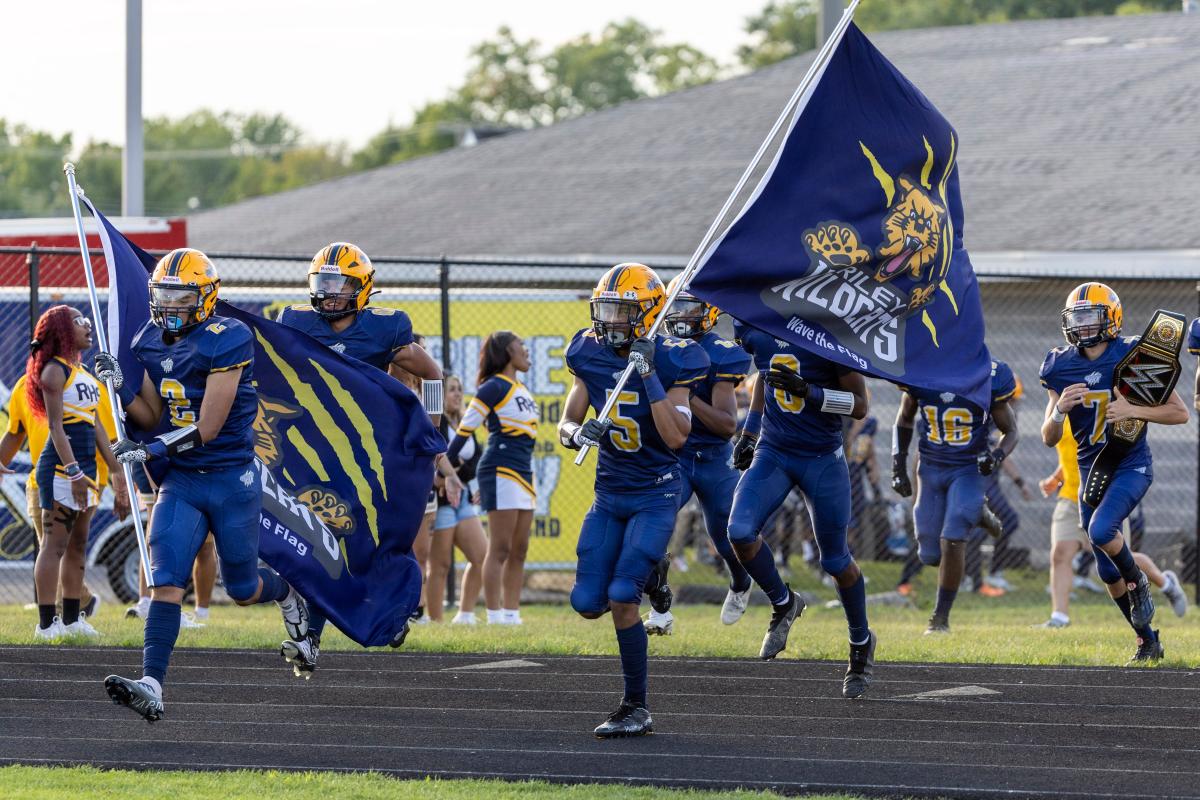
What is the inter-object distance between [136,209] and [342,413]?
8583mm

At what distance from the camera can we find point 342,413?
8898 millimetres

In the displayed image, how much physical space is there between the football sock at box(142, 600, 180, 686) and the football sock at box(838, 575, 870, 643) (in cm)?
324

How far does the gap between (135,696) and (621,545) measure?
2190 mm

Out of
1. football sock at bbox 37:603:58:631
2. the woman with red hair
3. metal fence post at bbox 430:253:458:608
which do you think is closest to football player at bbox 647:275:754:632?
metal fence post at bbox 430:253:458:608

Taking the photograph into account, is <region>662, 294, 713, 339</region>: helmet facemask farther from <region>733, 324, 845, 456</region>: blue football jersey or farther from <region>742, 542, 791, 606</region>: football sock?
<region>742, 542, 791, 606</region>: football sock

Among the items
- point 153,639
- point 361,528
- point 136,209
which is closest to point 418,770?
point 153,639

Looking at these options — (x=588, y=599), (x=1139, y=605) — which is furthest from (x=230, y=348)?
(x=1139, y=605)

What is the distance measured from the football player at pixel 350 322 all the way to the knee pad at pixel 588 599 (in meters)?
1.38

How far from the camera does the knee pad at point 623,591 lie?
7.76 meters

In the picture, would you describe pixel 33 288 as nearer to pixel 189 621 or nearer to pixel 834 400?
pixel 189 621

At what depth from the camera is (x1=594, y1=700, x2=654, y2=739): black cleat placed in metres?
7.80

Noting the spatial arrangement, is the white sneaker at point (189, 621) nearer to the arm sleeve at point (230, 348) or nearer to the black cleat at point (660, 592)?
the black cleat at point (660, 592)

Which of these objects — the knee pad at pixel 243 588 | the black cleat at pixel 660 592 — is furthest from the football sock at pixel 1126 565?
the knee pad at pixel 243 588

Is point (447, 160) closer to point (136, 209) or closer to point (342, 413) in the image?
point (136, 209)
